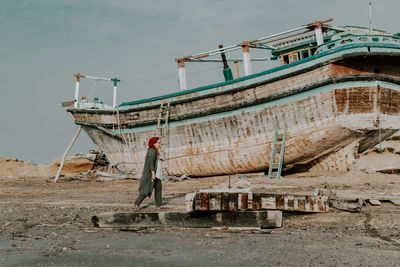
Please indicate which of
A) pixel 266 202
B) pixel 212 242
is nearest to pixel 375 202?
pixel 266 202

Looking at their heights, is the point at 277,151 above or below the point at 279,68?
below

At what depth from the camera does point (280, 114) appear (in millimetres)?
13391

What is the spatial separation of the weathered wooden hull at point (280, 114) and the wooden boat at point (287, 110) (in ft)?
0.10

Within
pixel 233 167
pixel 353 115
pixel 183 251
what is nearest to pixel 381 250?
pixel 183 251

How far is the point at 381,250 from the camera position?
12.4 feet

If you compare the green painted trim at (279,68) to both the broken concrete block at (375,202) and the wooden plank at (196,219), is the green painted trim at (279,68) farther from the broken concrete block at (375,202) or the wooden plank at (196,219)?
the wooden plank at (196,219)

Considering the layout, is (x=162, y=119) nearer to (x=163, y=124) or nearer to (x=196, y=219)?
(x=163, y=124)

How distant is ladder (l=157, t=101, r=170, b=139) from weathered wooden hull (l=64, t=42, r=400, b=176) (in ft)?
0.66

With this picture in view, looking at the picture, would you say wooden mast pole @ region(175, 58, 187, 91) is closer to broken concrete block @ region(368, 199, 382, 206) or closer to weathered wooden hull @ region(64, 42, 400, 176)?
weathered wooden hull @ region(64, 42, 400, 176)

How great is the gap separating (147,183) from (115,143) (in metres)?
11.3

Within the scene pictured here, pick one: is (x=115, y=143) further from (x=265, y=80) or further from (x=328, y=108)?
(x=328, y=108)

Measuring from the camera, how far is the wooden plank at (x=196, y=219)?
16.7 feet

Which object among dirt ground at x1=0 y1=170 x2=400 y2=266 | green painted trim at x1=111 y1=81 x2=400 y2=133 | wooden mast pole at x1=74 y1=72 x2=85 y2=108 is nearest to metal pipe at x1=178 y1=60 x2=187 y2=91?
green painted trim at x1=111 y1=81 x2=400 y2=133

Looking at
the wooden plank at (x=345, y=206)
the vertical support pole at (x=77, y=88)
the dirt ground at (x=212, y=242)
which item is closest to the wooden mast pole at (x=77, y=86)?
the vertical support pole at (x=77, y=88)
